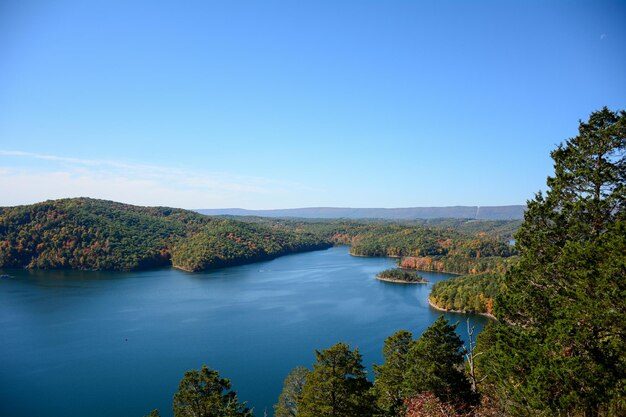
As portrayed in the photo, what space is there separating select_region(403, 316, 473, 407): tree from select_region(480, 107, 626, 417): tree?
5.11 feet

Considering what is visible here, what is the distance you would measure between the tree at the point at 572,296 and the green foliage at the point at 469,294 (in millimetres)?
32674

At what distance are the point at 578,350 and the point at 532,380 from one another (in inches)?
35.4

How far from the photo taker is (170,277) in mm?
61375

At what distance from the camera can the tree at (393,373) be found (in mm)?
12195

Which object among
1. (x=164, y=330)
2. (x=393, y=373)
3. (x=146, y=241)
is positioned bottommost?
(x=164, y=330)

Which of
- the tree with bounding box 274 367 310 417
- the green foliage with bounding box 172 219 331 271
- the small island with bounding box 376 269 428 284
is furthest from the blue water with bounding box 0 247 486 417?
the green foliage with bounding box 172 219 331 271

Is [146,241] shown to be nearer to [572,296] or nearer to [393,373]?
[393,373]

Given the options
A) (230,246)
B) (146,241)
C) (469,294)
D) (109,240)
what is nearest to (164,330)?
(469,294)

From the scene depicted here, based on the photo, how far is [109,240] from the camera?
72000 mm

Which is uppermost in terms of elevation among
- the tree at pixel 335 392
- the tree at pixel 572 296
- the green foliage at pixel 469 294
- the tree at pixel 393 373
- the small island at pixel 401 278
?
the tree at pixel 572 296

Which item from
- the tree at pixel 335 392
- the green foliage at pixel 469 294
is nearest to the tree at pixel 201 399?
the tree at pixel 335 392

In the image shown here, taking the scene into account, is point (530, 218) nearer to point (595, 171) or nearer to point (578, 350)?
point (595, 171)

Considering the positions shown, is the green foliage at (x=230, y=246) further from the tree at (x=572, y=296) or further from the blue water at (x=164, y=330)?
the tree at (x=572, y=296)

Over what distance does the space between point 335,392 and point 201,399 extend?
3735mm
